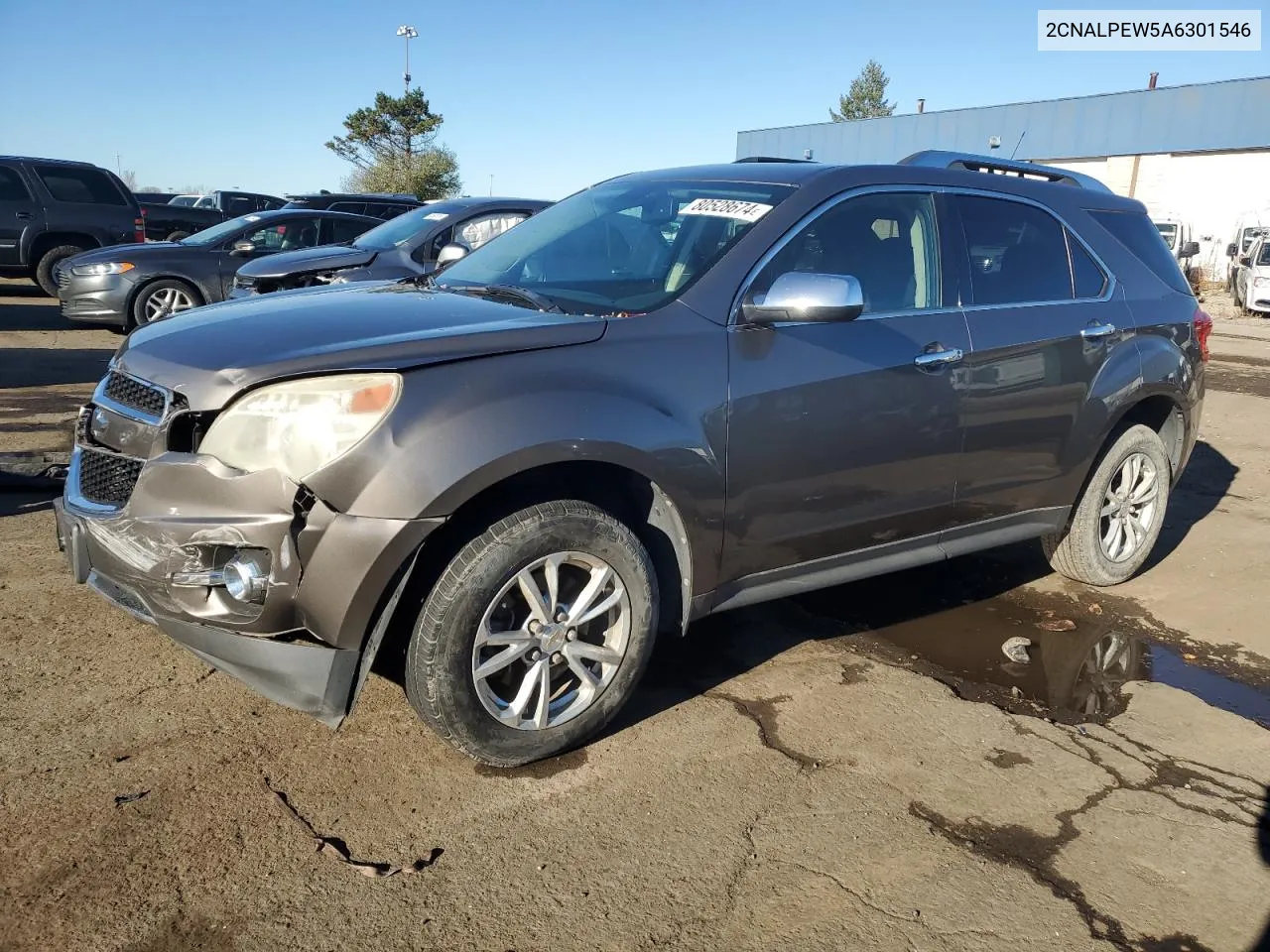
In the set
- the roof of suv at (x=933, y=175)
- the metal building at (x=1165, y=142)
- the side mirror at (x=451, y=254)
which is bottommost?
the side mirror at (x=451, y=254)

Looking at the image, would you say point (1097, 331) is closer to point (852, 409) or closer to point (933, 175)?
point (933, 175)

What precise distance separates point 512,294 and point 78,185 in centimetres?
1349

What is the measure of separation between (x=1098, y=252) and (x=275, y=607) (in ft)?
12.7

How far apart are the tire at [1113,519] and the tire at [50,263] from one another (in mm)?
14079

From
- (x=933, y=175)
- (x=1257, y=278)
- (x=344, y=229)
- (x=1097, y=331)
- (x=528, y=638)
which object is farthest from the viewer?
(x=1257, y=278)

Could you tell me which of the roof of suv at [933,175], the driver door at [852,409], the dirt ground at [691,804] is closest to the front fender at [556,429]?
the driver door at [852,409]

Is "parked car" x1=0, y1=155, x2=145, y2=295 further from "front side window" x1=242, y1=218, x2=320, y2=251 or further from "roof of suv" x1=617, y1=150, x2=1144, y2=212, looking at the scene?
→ "roof of suv" x1=617, y1=150, x2=1144, y2=212

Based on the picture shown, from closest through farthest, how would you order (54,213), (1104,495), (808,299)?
1. (808,299)
2. (1104,495)
3. (54,213)

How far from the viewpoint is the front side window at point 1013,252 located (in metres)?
4.11

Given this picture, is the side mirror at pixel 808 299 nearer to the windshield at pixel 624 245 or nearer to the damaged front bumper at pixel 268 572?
the windshield at pixel 624 245

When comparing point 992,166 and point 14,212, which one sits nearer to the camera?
point 992,166

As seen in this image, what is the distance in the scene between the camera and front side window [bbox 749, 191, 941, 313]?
3605mm

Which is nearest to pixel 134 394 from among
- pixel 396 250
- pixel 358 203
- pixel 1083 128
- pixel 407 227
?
pixel 396 250

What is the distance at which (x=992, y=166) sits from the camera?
469cm
